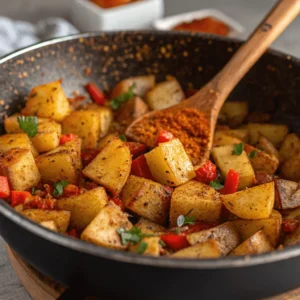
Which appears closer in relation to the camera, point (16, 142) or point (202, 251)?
point (202, 251)

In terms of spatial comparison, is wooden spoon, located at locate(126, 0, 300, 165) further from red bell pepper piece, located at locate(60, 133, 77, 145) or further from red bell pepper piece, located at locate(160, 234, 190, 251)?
red bell pepper piece, located at locate(160, 234, 190, 251)

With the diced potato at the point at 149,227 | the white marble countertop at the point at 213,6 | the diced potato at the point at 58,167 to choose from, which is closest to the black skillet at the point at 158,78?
the diced potato at the point at 149,227

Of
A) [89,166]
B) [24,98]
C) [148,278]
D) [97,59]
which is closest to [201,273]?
[148,278]

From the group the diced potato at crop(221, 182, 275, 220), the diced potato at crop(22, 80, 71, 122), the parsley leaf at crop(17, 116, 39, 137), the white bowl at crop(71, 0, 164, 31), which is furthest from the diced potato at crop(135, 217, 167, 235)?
the white bowl at crop(71, 0, 164, 31)

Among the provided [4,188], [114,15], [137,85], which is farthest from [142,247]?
[114,15]

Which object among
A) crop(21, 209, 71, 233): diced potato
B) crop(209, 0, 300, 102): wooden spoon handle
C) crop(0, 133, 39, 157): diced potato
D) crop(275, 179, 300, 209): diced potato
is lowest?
crop(0, 133, 39, 157): diced potato

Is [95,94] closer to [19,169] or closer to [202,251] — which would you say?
[19,169]

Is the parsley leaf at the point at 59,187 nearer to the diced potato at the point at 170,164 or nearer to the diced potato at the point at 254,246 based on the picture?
the diced potato at the point at 170,164
